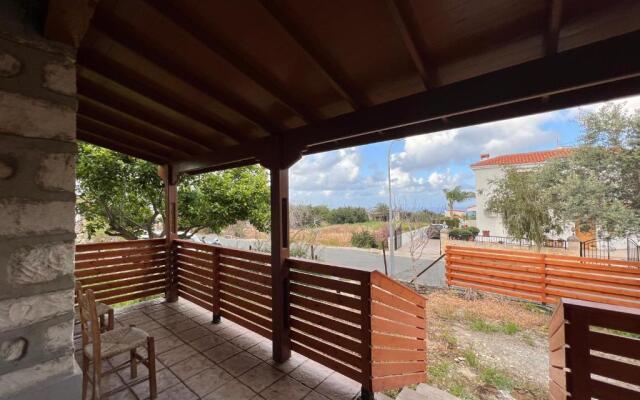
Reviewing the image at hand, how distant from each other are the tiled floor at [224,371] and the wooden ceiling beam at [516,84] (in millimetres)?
2203

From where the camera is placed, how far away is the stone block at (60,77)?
1061mm

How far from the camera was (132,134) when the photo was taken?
3344mm

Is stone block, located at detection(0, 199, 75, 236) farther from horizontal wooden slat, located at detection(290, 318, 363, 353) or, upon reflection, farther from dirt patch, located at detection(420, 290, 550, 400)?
dirt patch, located at detection(420, 290, 550, 400)

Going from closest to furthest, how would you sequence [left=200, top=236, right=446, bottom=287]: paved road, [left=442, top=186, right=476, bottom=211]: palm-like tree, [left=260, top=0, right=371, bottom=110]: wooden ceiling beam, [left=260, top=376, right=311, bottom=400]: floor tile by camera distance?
[left=260, top=0, right=371, bottom=110]: wooden ceiling beam, [left=260, top=376, right=311, bottom=400]: floor tile, [left=200, top=236, right=446, bottom=287]: paved road, [left=442, top=186, right=476, bottom=211]: palm-like tree

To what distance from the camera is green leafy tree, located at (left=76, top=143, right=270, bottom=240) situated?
5328 millimetres

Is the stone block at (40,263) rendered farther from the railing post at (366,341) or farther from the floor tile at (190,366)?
the floor tile at (190,366)

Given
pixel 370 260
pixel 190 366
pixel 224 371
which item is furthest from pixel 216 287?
pixel 370 260

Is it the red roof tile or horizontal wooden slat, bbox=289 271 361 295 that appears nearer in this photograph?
horizontal wooden slat, bbox=289 271 361 295

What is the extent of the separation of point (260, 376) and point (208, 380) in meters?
0.46

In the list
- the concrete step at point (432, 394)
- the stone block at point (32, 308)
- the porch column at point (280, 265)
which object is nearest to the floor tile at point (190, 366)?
the porch column at point (280, 265)

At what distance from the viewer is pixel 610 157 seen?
624 centimetres

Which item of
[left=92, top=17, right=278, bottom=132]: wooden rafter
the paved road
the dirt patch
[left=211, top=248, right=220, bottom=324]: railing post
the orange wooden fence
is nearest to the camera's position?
[left=92, top=17, right=278, bottom=132]: wooden rafter

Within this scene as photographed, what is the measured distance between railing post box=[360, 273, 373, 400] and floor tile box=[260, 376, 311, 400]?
51 centimetres

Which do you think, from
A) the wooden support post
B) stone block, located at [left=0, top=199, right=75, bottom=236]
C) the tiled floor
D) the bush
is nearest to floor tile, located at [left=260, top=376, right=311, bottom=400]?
the tiled floor
